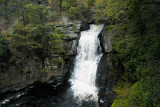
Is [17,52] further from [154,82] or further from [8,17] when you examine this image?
[154,82]

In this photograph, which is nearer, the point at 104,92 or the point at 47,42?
the point at 104,92

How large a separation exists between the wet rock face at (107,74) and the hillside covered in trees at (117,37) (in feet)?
2.53

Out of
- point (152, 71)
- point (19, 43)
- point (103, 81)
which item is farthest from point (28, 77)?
point (152, 71)

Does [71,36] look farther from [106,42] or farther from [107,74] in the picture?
[107,74]

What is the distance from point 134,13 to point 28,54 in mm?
13472

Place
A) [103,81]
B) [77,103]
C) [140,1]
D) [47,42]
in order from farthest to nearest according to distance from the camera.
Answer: [47,42]
[103,81]
[77,103]
[140,1]

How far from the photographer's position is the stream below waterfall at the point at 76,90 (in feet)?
35.0

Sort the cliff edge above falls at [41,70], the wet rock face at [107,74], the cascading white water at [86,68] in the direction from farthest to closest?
the cliff edge above falls at [41,70] → the cascading white water at [86,68] → the wet rock face at [107,74]

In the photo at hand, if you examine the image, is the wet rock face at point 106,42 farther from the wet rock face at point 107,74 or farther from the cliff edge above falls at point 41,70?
the cliff edge above falls at point 41,70

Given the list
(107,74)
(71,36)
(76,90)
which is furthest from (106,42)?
(76,90)

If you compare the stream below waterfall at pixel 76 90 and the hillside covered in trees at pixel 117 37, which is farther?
the stream below waterfall at pixel 76 90

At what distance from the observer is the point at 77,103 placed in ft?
33.8

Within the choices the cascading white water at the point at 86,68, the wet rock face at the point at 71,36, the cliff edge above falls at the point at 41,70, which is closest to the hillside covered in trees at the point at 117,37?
the cliff edge above falls at the point at 41,70

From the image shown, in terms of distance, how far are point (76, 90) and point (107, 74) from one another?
4510 mm
